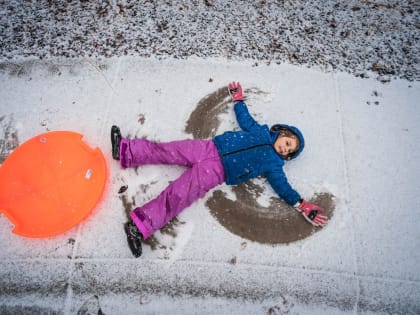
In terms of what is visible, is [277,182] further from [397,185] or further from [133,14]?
[133,14]

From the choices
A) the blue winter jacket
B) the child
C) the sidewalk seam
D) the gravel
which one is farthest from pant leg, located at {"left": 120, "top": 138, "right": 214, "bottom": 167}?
the sidewalk seam

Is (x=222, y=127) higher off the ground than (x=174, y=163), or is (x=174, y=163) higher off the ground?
(x=222, y=127)

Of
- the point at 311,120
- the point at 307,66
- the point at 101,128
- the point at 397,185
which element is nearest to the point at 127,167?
the point at 101,128

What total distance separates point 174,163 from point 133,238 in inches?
23.4

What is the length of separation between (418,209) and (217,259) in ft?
5.23

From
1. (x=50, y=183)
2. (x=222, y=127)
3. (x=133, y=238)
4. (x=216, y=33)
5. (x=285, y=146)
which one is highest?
(x=216, y=33)

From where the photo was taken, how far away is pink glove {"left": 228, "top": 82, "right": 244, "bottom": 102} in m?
2.65

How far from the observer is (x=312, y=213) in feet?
7.52

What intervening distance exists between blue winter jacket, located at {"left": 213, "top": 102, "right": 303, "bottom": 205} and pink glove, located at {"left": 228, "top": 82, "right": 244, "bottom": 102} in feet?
1.30

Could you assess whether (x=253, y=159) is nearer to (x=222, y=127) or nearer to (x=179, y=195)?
(x=222, y=127)

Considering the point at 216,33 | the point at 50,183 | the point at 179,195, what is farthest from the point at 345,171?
the point at 50,183

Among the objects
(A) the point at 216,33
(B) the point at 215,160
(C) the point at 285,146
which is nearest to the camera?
(B) the point at 215,160

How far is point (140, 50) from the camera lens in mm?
2846

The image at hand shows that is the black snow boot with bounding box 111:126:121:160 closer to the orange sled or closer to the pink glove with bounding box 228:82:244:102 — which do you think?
the orange sled
